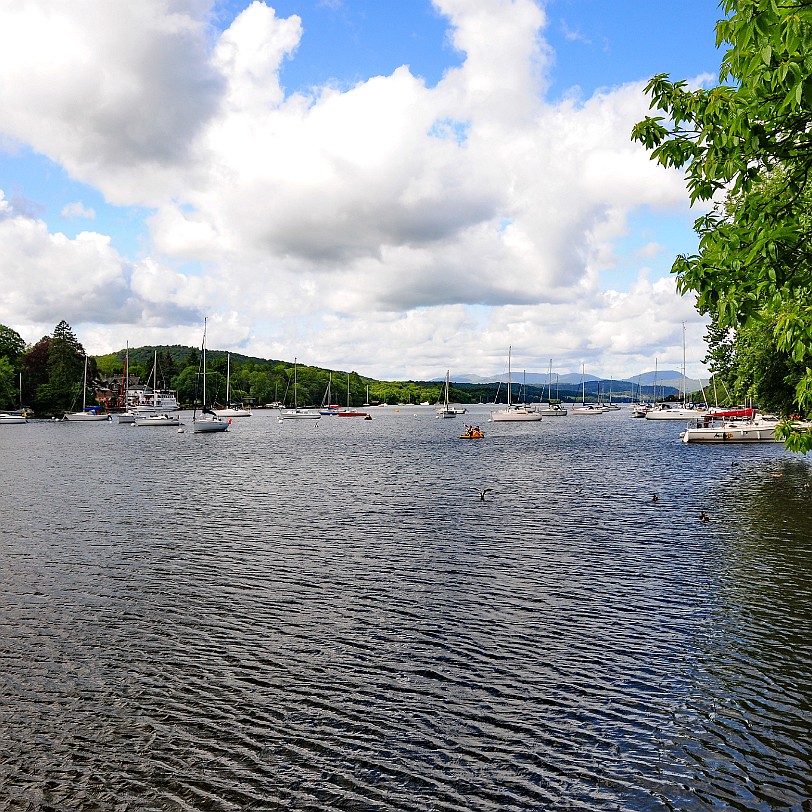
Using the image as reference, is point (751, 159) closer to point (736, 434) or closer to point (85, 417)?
point (736, 434)

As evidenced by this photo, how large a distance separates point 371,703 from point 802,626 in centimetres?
1093

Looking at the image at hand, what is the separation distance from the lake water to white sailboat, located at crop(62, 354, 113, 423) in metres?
149

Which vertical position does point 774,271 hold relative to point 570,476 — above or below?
above

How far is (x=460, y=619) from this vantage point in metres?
18.3

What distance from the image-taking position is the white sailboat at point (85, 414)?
567 feet

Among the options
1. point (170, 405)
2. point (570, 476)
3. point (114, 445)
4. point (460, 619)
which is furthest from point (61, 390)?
point (460, 619)

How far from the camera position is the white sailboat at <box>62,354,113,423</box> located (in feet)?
567

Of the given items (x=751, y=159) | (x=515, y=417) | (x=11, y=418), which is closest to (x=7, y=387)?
(x=11, y=418)

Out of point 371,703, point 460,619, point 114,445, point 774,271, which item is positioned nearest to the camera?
point 774,271

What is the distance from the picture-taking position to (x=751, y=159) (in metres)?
9.02

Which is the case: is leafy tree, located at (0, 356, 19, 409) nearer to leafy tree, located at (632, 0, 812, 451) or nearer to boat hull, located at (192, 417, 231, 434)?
boat hull, located at (192, 417, 231, 434)

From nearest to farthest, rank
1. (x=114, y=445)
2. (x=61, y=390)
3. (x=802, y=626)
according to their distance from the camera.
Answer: (x=802, y=626) → (x=114, y=445) → (x=61, y=390)

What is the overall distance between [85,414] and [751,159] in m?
187

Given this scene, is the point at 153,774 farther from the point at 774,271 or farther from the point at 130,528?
the point at 130,528
